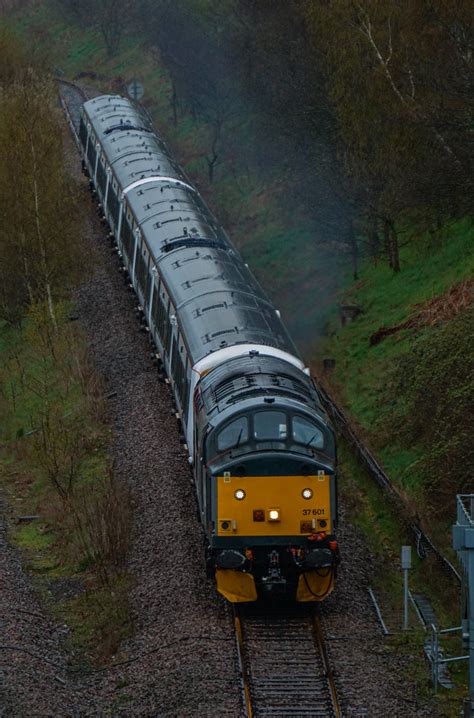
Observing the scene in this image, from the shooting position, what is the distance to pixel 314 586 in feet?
63.7

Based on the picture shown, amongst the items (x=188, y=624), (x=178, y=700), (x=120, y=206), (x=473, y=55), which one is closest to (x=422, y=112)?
(x=473, y=55)

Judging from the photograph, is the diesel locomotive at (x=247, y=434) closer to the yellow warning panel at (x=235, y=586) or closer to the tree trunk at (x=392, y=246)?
the yellow warning panel at (x=235, y=586)

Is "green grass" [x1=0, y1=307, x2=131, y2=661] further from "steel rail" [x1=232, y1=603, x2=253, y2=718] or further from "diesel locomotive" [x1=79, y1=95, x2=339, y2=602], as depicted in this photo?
"diesel locomotive" [x1=79, y1=95, x2=339, y2=602]

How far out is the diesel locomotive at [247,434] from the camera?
18969 mm

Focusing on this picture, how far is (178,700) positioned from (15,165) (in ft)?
78.0

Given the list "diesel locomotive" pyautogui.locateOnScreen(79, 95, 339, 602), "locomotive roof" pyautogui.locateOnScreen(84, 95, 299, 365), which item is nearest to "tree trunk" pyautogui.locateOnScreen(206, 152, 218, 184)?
"locomotive roof" pyautogui.locateOnScreen(84, 95, 299, 365)

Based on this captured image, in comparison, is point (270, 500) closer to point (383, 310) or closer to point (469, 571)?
point (469, 571)

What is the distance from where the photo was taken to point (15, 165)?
37.4 metres

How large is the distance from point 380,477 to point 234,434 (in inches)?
262

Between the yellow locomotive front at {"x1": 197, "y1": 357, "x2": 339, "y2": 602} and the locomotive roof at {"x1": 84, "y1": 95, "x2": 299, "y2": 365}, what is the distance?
11.0 feet

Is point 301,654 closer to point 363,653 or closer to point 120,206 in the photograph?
point 363,653

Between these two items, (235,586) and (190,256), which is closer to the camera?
(235,586)

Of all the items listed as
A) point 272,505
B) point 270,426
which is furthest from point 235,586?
point 270,426

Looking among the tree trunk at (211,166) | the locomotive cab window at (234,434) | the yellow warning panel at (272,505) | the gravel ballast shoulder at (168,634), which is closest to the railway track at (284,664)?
the gravel ballast shoulder at (168,634)
